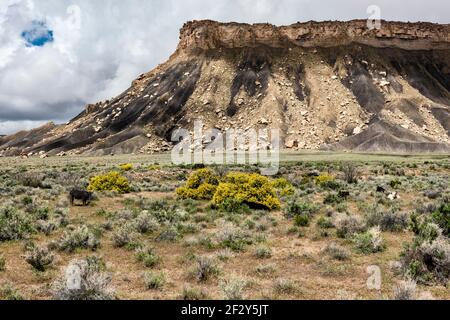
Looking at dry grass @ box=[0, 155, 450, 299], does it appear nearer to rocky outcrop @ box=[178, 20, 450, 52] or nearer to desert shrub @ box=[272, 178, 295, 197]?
desert shrub @ box=[272, 178, 295, 197]

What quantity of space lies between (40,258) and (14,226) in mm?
3607

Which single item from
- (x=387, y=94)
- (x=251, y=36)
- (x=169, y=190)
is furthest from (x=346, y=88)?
(x=169, y=190)

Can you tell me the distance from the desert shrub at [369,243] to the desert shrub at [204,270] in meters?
4.25

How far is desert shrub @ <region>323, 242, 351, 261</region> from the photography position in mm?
10547

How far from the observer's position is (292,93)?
318 ft

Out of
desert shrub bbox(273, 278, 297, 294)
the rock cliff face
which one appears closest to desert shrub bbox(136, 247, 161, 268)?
desert shrub bbox(273, 278, 297, 294)

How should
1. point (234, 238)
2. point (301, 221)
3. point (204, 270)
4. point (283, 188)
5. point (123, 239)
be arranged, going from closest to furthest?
1. point (204, 270)
2. point (123, 239)
3. point (234, 238)
4. point (301, 221)
5. point (283, 188)

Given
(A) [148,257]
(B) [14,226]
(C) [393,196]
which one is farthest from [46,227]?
(C) [393,196]

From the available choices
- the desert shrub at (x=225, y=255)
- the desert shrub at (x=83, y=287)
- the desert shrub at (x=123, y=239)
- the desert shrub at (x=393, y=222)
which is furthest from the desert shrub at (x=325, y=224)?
the desert shrub at (x=83, y=287)

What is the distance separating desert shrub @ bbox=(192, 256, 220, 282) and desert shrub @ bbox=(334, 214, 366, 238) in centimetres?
501

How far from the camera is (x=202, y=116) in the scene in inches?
3656

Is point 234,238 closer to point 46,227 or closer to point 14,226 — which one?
point 46,227
